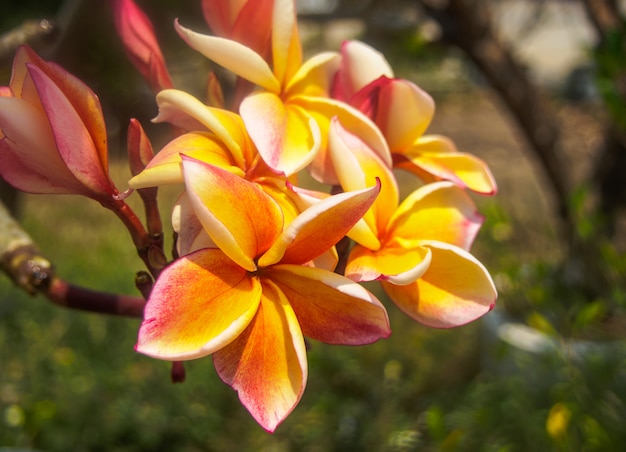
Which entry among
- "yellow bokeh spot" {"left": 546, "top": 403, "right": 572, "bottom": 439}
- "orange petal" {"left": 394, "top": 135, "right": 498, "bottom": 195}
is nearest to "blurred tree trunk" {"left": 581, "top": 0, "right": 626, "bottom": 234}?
"yellow bokeh spot" {"left": 546, "top": 403, "right": 572, "bottom": 439}

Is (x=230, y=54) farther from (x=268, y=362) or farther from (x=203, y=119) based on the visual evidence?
(x=268, y=362)

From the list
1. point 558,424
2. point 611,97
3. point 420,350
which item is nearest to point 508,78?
point 611,97

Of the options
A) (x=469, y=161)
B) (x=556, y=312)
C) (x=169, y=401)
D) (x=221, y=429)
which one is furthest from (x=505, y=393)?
(x=469, y=161)

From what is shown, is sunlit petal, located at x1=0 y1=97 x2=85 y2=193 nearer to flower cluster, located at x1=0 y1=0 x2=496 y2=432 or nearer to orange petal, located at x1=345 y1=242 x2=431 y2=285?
flower cluster, located at x1=0 y1=0 x2=496 y2=432

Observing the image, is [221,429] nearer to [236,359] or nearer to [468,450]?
[468,450]

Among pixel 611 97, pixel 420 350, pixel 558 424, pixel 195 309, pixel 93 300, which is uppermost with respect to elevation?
pixel 195 309

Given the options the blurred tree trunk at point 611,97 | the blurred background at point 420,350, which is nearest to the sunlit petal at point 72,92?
the blurred background at point 420,350
